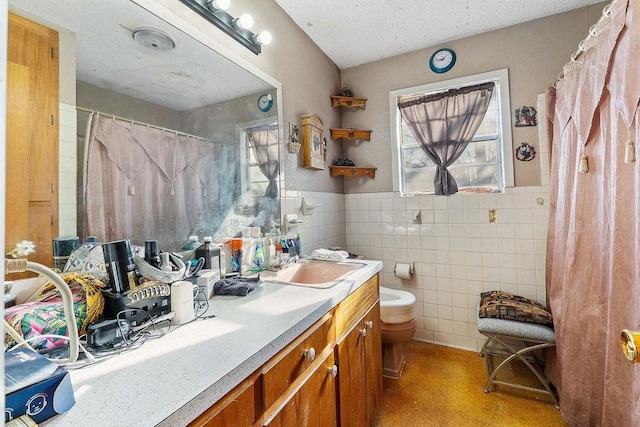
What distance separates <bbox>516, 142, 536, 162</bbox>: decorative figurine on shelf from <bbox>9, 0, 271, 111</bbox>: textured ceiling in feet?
6.71

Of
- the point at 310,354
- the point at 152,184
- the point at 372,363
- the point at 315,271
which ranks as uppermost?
the point at 152,184

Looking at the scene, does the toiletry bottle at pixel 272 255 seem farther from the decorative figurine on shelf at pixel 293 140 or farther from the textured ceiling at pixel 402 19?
the textured ceiling at pixel 402 19

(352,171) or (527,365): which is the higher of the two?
(352,171)

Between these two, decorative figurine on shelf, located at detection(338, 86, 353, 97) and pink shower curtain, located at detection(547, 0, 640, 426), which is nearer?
pink shower curtain, located at detection(547, 0, 640, 426)

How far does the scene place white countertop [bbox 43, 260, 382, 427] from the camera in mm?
475

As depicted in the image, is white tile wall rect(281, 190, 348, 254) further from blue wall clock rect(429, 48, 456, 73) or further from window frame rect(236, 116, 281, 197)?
blue wall clock rect(429, 48, 456, 73)

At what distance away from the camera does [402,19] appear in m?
2.02

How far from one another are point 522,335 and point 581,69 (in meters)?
1.45

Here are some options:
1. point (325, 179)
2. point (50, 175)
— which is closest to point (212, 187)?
point (50, 175)

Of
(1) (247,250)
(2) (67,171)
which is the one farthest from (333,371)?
(2) (67,171)

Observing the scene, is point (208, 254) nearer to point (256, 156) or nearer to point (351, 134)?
point (256, 156)

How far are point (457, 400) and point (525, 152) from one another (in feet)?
5.71

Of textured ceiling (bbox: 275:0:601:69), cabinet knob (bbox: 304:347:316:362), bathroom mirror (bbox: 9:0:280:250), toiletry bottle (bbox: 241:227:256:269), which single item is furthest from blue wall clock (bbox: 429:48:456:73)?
cabinet knob (bbox: 304:347:316:362)

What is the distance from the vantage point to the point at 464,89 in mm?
2256
